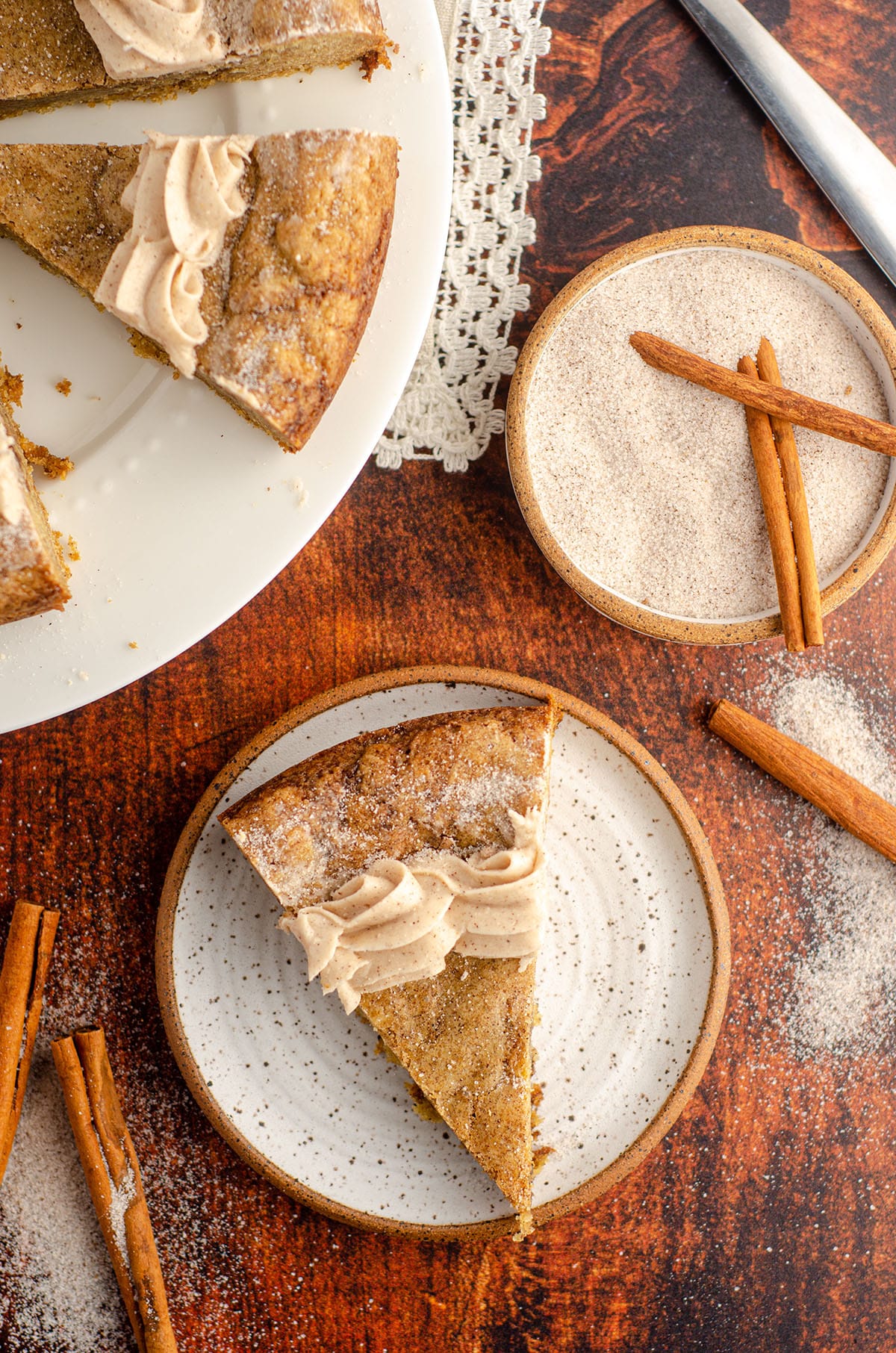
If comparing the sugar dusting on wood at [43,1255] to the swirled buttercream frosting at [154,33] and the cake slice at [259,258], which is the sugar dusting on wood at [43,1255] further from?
the swirled buttercream frosting at [154,33]

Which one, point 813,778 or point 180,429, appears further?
point 813,778

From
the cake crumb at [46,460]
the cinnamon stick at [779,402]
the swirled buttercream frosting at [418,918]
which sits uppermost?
the cake crumb at [46,460]

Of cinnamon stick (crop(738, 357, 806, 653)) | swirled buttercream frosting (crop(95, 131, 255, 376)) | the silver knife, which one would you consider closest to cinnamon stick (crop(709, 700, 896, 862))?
cinnamon stick (crop(738, 357, 806, 653))

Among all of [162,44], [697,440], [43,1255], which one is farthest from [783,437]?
[43,1255]

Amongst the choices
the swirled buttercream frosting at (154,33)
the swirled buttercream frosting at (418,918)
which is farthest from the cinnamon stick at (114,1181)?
the swirled buttercream frosting at (154,33)

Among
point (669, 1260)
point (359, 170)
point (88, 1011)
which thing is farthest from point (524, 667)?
point (669, 1260)

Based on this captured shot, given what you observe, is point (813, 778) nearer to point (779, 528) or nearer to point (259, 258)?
point (779, 528)
